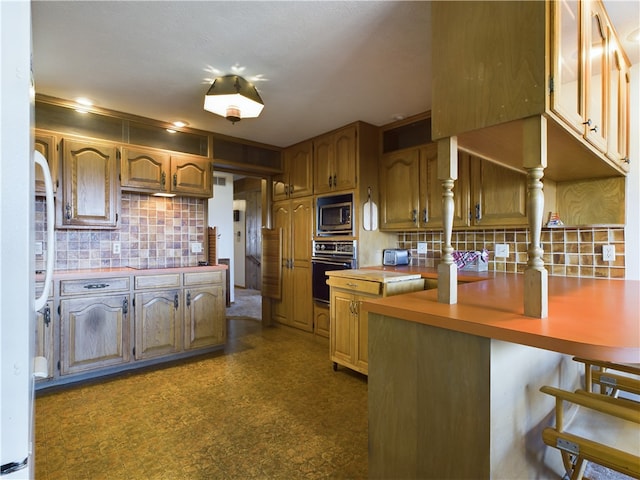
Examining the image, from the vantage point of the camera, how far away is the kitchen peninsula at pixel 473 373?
40.1 inches

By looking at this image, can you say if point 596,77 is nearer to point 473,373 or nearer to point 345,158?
point 473,373

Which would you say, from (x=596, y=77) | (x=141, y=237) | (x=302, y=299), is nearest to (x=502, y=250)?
(x=596, y=77)

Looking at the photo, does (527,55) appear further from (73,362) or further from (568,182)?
(73,362)

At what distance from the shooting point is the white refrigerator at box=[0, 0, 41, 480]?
0.55m

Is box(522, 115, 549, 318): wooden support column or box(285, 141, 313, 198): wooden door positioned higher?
box(285, 141, 313, 198): wooden door

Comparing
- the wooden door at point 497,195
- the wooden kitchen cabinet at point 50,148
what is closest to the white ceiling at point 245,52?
the wooden kitchen cabinet at point 50,148

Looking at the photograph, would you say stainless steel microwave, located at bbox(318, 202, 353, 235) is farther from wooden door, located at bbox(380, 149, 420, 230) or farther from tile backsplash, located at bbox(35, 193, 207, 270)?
tile backsplash, located at bbox(35, 193, 207, 270)

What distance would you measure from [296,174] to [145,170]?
1.69 meters

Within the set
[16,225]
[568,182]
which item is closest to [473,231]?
[568,182]

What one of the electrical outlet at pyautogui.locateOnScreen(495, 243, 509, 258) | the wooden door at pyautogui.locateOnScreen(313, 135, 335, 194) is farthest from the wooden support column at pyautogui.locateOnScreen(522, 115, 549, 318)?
the wooden door at pyautogui.locateOnScreen(313, 135, 335, 194)

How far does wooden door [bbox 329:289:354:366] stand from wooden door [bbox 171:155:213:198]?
187cm

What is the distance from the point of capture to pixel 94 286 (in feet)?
9.07

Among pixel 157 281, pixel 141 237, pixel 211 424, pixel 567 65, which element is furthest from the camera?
pixel 141 237

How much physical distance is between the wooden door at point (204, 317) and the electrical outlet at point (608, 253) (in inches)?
129
